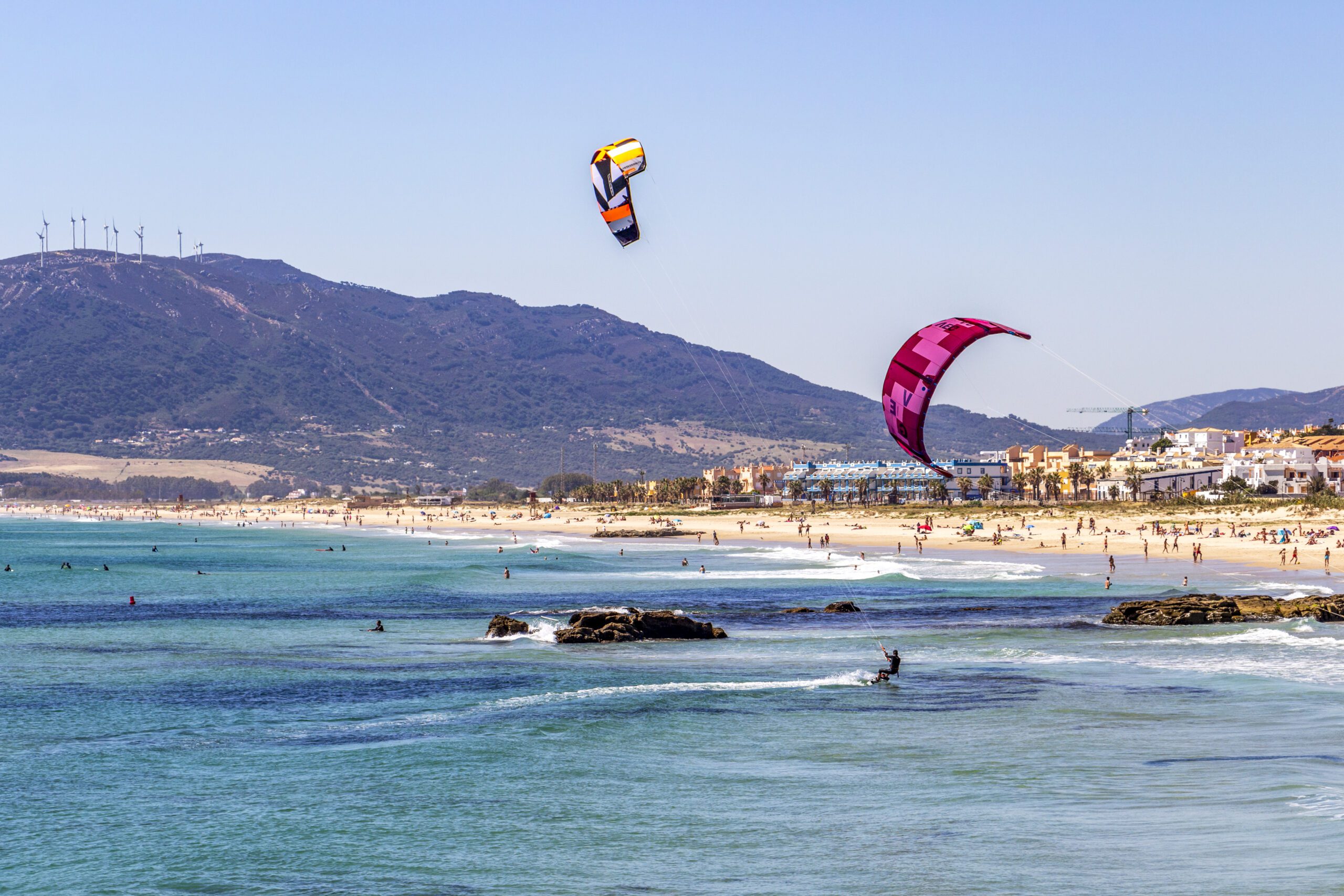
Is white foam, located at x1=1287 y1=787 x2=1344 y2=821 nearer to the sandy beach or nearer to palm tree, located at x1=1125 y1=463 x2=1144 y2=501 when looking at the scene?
the sandy beach

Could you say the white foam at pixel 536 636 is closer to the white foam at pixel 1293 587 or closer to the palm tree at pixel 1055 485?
the white foam at pixel 1293 587

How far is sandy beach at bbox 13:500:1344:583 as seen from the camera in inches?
2842

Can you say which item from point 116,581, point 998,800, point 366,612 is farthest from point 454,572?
point 998,800

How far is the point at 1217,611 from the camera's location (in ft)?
128

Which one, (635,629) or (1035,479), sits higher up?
(1035,479)

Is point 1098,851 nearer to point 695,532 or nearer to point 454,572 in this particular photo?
point 454,572

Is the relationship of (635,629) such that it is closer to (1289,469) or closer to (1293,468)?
(1289,469)

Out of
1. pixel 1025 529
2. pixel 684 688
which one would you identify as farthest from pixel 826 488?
pixel 684 688

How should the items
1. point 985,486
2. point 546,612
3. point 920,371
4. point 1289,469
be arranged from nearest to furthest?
point 920,371, point 546,612, point 1289,469, point 985,486

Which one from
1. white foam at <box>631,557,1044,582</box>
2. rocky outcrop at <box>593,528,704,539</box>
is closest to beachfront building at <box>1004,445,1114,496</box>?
rocky outcrop at <box>593,528,704,539</box>

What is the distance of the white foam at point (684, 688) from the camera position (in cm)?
2684

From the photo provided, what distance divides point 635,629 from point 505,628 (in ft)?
13.3

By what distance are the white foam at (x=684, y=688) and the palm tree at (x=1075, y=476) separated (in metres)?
119

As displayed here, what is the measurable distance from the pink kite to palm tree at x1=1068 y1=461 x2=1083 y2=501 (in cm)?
12339
